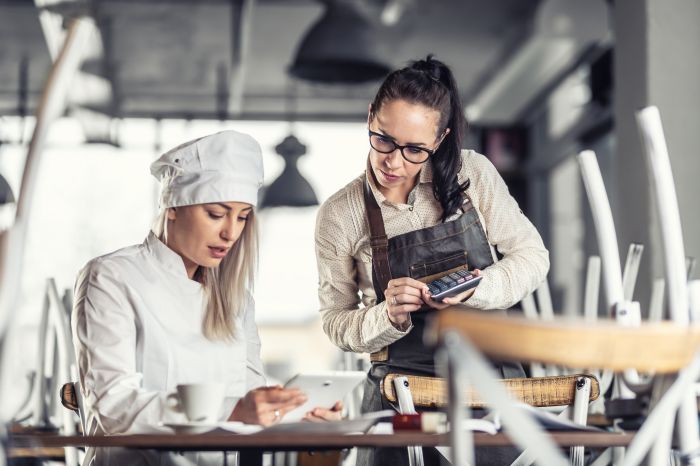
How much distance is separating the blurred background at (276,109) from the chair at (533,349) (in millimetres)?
3920

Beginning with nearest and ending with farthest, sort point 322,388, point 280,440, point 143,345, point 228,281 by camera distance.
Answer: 1. point 280,440
2. point 322,388
3. point 143,345
4. point 228,281

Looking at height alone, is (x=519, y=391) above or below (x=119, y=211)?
below

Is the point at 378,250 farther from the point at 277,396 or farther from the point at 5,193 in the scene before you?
the point at 5,193

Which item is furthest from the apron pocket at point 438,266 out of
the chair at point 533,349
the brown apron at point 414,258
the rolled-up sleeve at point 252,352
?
the chair at point 533,349

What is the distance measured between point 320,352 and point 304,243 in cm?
535

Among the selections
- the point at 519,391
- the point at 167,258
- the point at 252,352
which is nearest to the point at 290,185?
the point at 252,352

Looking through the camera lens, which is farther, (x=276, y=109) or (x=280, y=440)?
(x=276, y=109)

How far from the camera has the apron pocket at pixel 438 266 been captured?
265 centimetres

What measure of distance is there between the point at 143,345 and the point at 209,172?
0.41m

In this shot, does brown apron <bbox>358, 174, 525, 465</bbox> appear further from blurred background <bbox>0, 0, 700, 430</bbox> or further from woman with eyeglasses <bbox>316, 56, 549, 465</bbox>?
blurred background <bbox>0, 0, 700, 430</bbox>

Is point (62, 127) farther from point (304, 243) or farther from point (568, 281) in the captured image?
point (568, 281)

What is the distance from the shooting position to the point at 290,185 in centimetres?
679

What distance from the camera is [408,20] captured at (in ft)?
25.7

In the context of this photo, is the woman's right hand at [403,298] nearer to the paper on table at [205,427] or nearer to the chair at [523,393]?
the chair at [523,393]
